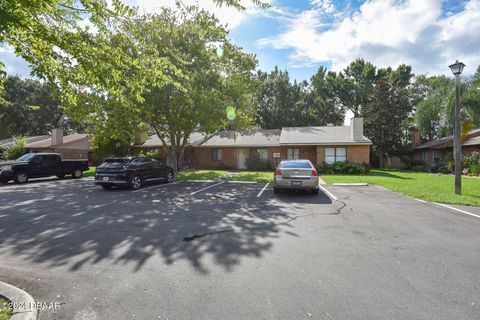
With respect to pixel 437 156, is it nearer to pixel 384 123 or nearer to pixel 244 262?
pixel 384 123

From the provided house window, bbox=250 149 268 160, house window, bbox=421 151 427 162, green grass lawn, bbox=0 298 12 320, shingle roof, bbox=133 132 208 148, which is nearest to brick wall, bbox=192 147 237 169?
shingle roof, bbox=133 132 208 148

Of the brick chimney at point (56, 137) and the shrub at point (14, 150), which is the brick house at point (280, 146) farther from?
the shrub at point (14, 150)

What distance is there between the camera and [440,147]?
91.4ft

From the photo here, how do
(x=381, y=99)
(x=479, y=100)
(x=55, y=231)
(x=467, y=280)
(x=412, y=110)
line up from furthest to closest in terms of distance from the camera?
(x=412, y=110) → (x=381, y=99) → (x=479, y=100) → (x=55, y=231) → (x=467, y=280)

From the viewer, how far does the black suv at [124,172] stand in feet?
39.6

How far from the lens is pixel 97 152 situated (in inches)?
1003

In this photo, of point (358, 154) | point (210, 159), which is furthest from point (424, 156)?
point (210, 159)

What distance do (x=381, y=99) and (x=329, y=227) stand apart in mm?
29709

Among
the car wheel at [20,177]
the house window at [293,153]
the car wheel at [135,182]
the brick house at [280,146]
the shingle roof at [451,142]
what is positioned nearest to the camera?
the car wheel at [135,182]

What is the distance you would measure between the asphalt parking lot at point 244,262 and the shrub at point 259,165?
58.9 feet

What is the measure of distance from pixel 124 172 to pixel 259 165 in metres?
15.9

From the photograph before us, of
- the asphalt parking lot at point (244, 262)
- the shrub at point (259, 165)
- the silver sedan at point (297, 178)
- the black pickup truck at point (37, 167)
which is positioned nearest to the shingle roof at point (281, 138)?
the shrub at point (259, 165)

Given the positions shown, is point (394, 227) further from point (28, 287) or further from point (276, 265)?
point (28, 287)

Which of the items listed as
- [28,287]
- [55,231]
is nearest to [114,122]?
[55,231]
